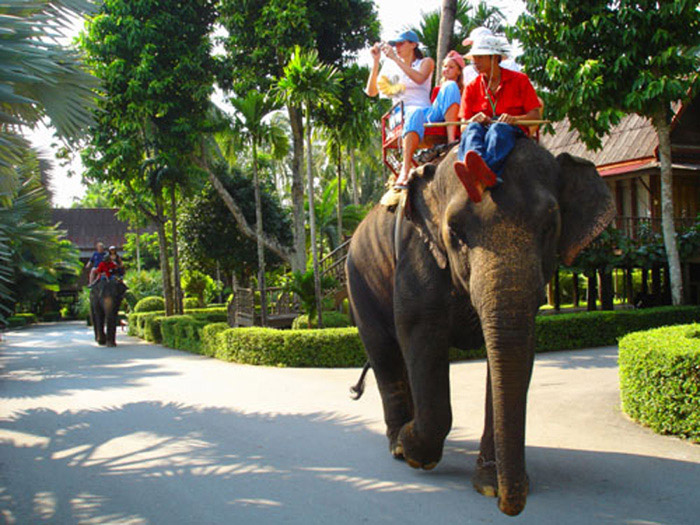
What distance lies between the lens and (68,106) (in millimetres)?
6664

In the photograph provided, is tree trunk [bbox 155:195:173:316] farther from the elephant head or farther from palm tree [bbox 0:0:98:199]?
the elephant head

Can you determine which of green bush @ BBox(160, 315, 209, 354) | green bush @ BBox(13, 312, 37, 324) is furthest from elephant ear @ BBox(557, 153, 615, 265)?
green bush @ BBox(13, 312, 37, 324)

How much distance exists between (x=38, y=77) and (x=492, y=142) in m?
3.92

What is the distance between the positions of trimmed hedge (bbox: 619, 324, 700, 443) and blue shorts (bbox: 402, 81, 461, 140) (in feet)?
10.7

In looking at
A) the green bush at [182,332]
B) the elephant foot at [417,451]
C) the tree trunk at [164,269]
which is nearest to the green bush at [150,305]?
the tree trunk at [164,269]

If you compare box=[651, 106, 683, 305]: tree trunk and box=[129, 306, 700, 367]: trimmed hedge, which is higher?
box=[651, 106, 683, 305]: tree trunk

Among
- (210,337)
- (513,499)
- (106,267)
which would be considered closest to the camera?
(513,499)

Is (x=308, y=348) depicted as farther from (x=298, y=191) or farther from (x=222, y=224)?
(x=222, y=224)

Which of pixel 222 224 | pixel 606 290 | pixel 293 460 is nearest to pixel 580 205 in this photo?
pixel 293 460

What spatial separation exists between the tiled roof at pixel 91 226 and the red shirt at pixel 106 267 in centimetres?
3204

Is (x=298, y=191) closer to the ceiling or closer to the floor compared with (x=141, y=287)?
closer to the ceiling

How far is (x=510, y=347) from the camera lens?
3.47 meters

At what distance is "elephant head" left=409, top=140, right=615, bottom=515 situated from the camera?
135 inches

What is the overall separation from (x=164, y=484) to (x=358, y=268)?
7.72ft
